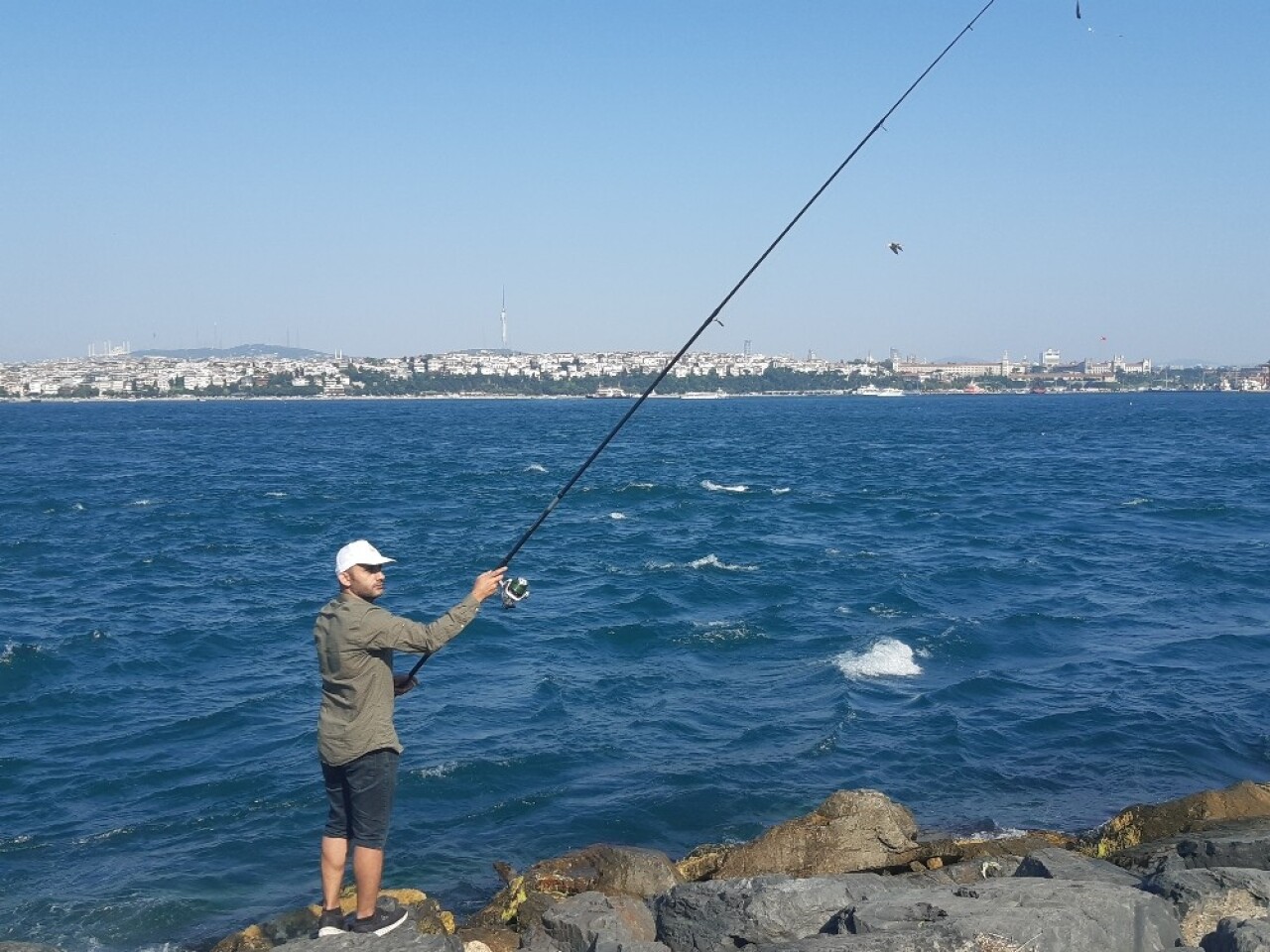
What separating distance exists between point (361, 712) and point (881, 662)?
11225 millimetres

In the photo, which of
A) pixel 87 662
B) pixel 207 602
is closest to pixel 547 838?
pixel 87 662

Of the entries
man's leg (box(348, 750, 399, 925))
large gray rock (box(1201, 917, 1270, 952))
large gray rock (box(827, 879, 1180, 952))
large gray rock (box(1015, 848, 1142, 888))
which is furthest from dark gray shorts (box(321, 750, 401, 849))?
large gray rock (box(1201, 917, 1270, 952))

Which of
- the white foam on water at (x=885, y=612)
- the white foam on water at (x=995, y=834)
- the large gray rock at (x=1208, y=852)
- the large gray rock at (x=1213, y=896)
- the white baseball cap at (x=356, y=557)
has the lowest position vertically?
the white foam on water at (x=995, y=834)

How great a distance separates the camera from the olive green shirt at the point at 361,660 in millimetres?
5641

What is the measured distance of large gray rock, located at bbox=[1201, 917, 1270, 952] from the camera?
5.37m

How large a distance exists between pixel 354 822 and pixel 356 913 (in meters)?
0.51

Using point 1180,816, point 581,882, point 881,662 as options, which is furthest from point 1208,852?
point 881,662

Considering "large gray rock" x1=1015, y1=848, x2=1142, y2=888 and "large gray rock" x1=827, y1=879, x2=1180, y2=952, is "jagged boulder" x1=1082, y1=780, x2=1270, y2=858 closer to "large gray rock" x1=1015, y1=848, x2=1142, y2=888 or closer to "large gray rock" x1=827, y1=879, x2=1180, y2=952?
"large gray rock" x1=1015, y1=848, x2=1142, y2=888

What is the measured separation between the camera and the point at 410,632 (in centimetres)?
564

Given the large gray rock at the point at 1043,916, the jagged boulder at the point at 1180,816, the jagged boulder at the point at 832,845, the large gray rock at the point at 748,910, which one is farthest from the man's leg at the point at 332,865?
the jagged boulder at the point at 1180,816

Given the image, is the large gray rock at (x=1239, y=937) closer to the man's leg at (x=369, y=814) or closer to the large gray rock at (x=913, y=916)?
the large gray rock at (x=913, y=916)

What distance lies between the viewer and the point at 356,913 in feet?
19.8

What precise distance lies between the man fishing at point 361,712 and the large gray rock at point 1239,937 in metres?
3.78

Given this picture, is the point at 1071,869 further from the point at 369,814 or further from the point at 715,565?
the point at 715,565
